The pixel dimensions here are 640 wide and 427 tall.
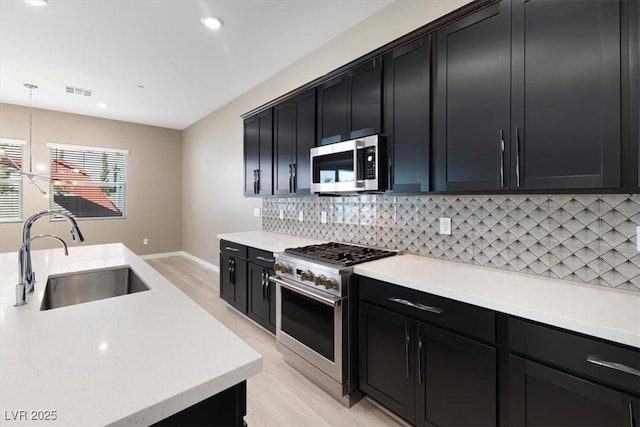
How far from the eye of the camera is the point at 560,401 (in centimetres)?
114

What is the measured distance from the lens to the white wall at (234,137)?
2.45 metres

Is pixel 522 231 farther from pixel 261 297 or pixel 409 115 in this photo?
pixel 261 297

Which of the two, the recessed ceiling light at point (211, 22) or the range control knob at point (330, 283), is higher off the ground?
the recessed ceiling light at point (211, 22)

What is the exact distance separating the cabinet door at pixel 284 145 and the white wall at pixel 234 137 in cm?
64

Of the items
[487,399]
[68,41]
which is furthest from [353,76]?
[68,41]

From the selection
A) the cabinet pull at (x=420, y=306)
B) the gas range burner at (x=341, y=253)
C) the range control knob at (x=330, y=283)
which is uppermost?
the gas range burner at (x=341, y=253)

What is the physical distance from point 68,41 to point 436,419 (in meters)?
4.68

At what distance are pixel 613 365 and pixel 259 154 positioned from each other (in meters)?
3.30

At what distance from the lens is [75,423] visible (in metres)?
0.57

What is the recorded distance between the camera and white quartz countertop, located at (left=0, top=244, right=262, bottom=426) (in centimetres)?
63

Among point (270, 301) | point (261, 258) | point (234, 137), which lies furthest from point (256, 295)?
point (234, 137)

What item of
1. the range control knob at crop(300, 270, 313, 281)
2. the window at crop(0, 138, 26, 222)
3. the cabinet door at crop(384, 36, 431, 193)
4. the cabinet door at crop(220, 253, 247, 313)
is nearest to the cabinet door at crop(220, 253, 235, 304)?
the cabinet door at crop(220, 253, 247, 313)

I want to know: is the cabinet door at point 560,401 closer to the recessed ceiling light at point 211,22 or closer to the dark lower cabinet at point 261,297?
the dark lower cabinet at point 261,297

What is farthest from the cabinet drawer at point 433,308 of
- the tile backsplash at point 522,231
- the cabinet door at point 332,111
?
the cabinet door at point 332,111
